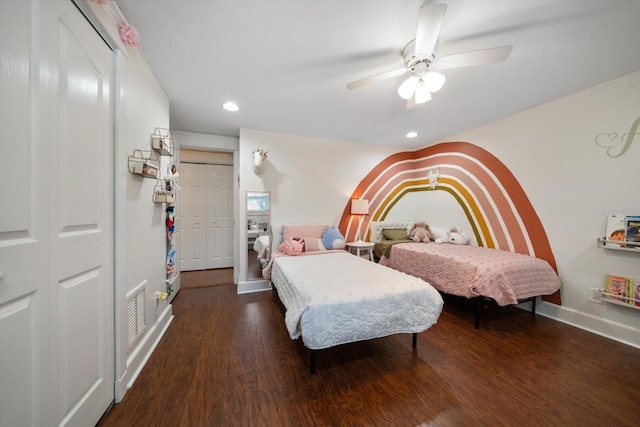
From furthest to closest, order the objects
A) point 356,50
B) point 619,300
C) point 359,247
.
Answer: point 359,247
point 619,300
point 356,50

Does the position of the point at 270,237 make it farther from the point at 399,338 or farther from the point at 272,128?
the point at 399,338

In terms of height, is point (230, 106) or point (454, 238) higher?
point (230, 106)

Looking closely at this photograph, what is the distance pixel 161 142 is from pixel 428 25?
2.18m

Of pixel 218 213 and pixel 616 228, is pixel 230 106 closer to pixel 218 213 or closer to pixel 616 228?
pixel 218 213

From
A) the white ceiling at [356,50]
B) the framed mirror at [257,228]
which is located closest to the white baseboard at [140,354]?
the framed mirror at [257,228]

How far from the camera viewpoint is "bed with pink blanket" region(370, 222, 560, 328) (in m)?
2.08

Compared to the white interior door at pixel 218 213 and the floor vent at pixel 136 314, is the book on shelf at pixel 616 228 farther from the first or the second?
the white interior door at pixel 218 213

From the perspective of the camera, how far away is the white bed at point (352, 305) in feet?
4.68

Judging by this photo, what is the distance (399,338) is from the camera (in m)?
2.02

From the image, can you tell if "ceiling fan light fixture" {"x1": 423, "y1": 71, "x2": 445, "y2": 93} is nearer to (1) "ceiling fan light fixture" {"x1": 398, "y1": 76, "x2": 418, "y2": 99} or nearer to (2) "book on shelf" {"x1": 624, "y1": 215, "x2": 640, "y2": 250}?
(1) "ceiling fan light fixture" {"x1": 398, "y1": 76, "x2": 418, "y2": 99}

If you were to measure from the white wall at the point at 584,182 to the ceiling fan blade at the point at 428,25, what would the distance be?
85.4 inches

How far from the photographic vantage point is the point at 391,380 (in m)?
1.50

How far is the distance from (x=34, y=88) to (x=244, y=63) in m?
1.34

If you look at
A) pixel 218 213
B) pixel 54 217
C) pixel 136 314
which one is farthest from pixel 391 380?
pixel 218 213
